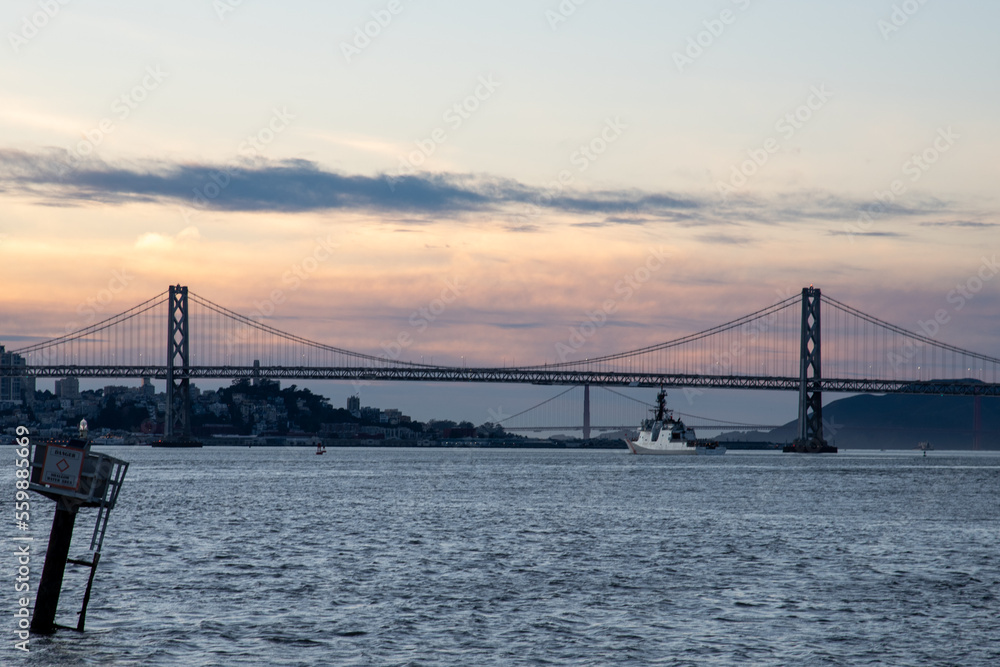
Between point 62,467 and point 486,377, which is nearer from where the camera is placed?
point 62,467

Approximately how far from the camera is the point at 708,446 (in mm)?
151250

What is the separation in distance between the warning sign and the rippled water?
2.51 meters

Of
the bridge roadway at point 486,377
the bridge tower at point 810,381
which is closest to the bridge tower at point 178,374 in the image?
the bridge roadway at point 486,377

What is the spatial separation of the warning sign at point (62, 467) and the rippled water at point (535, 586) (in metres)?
2.51

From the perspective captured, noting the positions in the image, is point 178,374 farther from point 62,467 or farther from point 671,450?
point 62,467

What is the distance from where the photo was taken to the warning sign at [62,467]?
18.5 meters

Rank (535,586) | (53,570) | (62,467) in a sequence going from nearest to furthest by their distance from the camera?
(62,467)
(53,570)
(535,586)

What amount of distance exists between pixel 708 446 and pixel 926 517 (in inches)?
4282

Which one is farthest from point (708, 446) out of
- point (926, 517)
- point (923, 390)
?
point (926, 517)

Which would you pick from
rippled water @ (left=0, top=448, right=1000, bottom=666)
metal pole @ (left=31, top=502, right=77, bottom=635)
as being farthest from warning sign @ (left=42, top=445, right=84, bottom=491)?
rippled water @ (left=0, top=448, right=1000, bottom=666)

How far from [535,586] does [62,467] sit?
33.3 feet

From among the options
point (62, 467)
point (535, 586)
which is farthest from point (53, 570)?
point (535, 586)

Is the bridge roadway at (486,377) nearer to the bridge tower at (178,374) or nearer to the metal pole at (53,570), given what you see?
the bridge tower at (178,374)

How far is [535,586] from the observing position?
2434 centimetres
